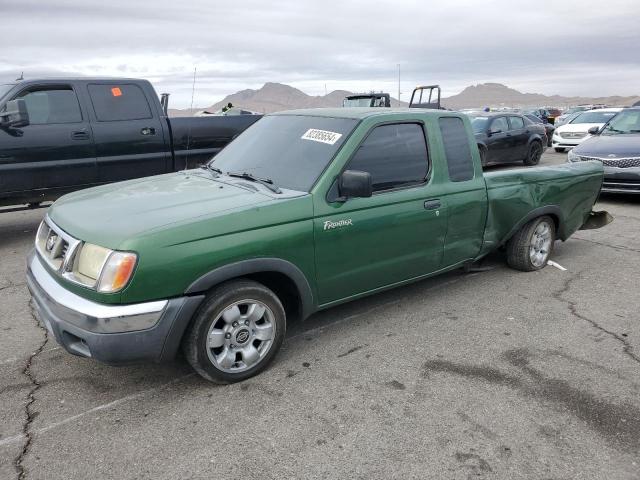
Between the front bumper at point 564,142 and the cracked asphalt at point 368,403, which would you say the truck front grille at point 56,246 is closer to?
the cracked asphalt at point 368,403

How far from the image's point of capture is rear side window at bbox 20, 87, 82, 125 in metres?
6.74

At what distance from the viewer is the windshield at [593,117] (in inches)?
711

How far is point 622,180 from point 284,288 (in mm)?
7803

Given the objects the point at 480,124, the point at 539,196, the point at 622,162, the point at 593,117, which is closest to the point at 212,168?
the point at 539,196

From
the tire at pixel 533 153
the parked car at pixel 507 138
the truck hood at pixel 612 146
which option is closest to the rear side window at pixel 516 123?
the parked car at pixel 507 138

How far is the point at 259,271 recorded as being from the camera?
3.31 meters

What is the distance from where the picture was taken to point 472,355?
379 cm

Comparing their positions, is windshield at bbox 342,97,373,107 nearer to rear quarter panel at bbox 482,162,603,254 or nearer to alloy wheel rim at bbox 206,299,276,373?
rear quarter panel at bbox 482,162,603,254

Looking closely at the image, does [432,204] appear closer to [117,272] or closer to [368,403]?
[368,403]

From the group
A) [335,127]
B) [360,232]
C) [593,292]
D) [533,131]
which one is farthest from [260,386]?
[533,131]

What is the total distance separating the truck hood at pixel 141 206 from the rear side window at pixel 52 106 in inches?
136

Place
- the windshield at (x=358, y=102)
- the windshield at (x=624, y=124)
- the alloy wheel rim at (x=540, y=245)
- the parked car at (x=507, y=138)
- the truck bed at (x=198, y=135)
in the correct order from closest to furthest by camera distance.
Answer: the alloy wheel rim at (x=540, y=245), the truck bed at (x=198, y=135), the windshield at (x=624, y=124), the parked car at (x=507, y=138), the windshield at (x=358, y=102)

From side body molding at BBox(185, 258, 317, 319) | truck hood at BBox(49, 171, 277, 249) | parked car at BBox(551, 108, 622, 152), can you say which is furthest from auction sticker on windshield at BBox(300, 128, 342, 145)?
parked car at BBox(551, 108, 622, 152)

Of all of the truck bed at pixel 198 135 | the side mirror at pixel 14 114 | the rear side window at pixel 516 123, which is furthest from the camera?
the rear side window at pixel 516 123
